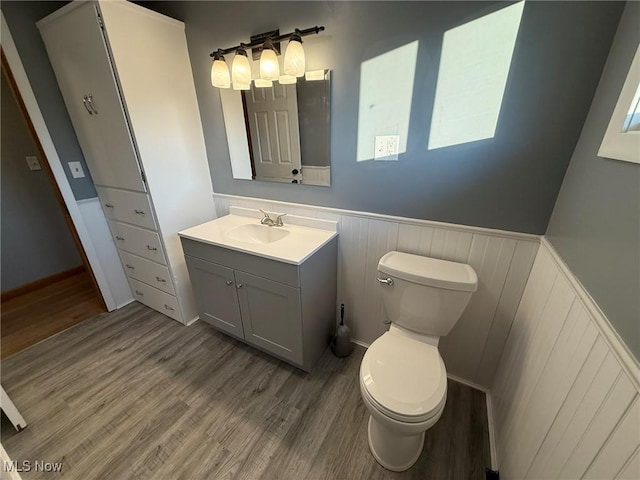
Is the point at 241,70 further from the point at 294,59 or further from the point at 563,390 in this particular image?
the point at 563,390

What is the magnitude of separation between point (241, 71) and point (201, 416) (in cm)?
194

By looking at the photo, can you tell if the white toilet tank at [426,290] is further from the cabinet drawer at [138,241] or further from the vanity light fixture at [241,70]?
the cabinet drawer at [138,241]

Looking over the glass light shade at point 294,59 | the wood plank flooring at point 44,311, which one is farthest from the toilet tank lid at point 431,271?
the wood plank flooring at point 44,311

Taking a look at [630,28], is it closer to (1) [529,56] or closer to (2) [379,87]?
(1) [529,56]

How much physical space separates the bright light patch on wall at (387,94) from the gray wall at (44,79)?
208 centimetres

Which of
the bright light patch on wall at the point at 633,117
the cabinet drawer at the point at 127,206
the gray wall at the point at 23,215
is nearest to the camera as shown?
the bright light patch on wall at the point at 633,117

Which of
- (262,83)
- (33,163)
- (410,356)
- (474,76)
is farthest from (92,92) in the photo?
(410,356)

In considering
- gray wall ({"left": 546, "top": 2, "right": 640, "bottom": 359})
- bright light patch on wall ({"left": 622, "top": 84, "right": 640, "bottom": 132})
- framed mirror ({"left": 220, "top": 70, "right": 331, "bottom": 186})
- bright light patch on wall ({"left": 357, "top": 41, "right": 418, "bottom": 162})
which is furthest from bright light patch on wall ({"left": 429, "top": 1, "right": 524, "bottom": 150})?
framed mirror ({"left": 220, "top": 70, "right": 331, "bottom": 186})

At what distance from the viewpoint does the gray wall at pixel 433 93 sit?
930 millimetres

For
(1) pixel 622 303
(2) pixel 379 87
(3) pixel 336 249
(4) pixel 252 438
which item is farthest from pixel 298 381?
(2) pixel 379 87

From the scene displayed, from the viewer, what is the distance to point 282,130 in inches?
63.4

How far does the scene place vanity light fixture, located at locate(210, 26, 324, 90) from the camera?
1309 mm

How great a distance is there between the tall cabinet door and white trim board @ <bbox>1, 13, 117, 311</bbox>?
0.16 m

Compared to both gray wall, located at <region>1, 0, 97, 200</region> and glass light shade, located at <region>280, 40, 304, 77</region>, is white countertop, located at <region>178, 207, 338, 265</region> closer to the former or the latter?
glass light shade, located at <region>280, 40, 304, 77</region>
